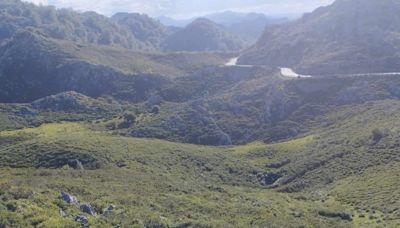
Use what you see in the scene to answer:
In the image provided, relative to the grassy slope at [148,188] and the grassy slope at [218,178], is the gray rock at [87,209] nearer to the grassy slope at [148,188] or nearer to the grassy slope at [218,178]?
the grassy slope at [148,188]

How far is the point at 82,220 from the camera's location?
51.8 metres

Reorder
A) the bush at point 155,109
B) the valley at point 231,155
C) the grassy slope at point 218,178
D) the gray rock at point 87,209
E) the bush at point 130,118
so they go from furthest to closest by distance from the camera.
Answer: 1. the bush at point 155,109
2. the bush at point 130,118
3. the valley at point 231,155
4. the grassy slope at point 218,178
5. the gray rock at point 87,209

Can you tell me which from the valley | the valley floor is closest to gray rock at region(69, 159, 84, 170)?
the valley

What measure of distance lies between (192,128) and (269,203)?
2948 inches

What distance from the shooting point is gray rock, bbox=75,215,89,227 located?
51.3 metres

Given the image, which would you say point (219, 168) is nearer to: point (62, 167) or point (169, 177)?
point (169, 177)

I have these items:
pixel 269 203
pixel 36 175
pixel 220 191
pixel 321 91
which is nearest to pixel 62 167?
pixel 36 175

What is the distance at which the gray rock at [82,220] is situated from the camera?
51344 millimetres

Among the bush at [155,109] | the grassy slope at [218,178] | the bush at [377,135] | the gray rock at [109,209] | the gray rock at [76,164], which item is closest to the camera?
the gray rock at [109,209]

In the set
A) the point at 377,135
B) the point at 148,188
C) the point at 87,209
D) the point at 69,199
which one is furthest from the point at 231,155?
the point at 87,209

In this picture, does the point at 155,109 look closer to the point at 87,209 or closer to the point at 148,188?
the point at 148,188

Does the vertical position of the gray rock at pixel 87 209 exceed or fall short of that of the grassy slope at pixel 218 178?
it exceeds it

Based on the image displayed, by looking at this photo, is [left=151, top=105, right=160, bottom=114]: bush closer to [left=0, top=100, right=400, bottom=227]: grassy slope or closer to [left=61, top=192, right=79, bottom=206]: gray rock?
[left=0, top=100, right=400, bottom=227]: grassy slope

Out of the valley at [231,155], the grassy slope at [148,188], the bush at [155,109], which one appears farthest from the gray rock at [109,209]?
the bush at [155,109]
